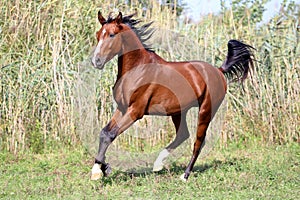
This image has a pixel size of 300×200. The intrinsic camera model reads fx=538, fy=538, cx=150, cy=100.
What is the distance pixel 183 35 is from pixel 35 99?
2.96 meters

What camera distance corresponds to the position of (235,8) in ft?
37.3

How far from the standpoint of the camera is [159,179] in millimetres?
6195

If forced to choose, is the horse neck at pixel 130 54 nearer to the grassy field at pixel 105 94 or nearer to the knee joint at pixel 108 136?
the knee joint at pixel 108 136

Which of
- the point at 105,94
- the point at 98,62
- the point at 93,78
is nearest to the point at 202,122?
the point at 98,62

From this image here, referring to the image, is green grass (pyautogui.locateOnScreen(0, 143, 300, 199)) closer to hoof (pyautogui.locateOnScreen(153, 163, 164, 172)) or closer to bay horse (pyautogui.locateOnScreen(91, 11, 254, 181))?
hoof (pyautogui.locateOnScreen(153, 163, 164, 172))

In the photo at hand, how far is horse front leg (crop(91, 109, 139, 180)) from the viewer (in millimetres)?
5852

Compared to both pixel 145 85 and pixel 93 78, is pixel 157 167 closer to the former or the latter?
pixel 145 85

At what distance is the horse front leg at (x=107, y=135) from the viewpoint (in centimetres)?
585

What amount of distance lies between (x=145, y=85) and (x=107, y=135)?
2.49ft

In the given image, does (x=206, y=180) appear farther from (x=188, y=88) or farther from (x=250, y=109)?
(x=250, y=109)

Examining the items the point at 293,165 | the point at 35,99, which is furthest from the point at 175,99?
the point at 35,99

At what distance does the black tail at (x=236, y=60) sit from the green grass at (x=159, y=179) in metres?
1.25

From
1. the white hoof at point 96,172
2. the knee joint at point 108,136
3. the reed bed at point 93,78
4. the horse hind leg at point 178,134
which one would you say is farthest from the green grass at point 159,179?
the reed bed at point 93,78

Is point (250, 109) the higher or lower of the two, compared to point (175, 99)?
lower
